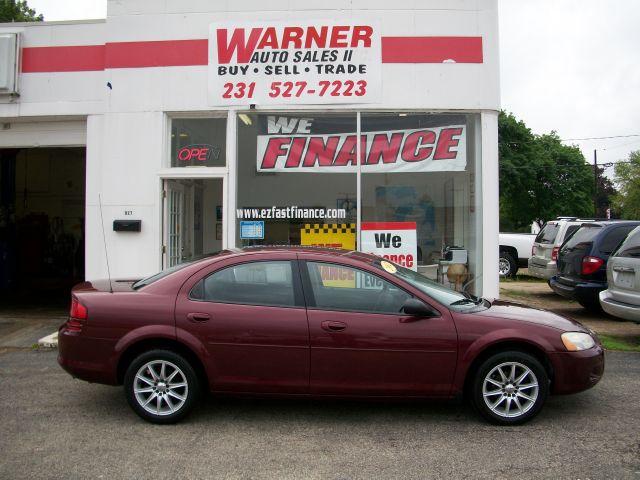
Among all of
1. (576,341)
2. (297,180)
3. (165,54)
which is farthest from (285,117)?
(576,341)

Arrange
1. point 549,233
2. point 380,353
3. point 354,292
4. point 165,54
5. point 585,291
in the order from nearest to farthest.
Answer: point 380,353 < point 354,292 < point 165,54 < point 585,291 < point 549,233

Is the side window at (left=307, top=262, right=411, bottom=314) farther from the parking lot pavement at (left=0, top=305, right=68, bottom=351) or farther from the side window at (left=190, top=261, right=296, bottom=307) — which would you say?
the parking lot pavement at (left=0, top=305, right=68, bottom=351)

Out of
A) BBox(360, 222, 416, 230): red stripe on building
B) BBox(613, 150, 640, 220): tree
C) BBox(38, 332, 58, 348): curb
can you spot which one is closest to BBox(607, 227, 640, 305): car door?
BBox(360, 222, 416, 230): red stripe on building

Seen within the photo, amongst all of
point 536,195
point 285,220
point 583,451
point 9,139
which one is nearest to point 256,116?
point 285,220

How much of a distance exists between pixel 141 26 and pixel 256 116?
7.39 feet

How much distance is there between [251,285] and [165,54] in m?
5.41

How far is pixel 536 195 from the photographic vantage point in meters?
44.8

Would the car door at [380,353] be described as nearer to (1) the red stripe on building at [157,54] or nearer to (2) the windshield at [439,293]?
(2) the windshield at [439,293]

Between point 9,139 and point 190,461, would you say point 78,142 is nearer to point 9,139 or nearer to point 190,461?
point 9,139

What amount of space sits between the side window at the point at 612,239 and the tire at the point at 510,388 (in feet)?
19.2

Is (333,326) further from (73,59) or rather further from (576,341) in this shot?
(73,59)

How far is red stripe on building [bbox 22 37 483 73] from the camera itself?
27.9 ft

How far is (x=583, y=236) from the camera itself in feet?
34.2

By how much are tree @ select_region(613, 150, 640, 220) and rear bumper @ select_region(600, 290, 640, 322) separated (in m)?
47.0
